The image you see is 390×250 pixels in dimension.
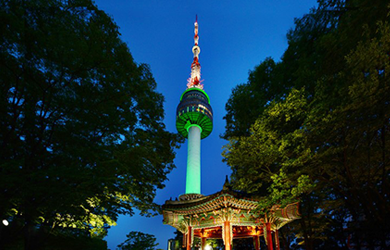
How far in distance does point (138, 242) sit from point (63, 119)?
386 inches

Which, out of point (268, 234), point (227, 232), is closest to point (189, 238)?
point (227, 232)

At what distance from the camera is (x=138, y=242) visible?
519 inches

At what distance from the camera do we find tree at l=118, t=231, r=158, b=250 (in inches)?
499

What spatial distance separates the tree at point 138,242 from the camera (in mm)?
12664

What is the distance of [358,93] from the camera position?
7.23m

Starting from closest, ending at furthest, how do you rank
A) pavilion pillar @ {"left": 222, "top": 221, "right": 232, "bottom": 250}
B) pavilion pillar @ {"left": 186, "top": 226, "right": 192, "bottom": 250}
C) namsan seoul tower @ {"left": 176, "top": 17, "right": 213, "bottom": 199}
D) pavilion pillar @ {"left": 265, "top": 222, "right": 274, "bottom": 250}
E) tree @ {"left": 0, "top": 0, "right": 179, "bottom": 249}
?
tree @ {"left": 0, "top": 0, "right": 179, "bottom": 249} → pavilion pillar @ {"left": 222, "top": 221, "right": 232, "bottom": 250} → pavilion pillar @ {"left": 265, "top": 222, "right": 274, "bottom": 250} → pavilion pillar @ {"left": 186, "top": 226, "right": 192, "bottom": 250} → namsan seoul tower @ {"left": 176, "top": 17, "right": 213, "bottom": 199}

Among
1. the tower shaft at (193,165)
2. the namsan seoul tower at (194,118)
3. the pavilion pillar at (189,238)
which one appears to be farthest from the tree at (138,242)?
the namsan seoul tower at (194,118)

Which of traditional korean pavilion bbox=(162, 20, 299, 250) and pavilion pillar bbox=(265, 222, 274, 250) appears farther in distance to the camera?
pavilion pillar bbox=(265, 222, 274, 250)

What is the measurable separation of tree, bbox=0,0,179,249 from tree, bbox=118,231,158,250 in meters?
4.01

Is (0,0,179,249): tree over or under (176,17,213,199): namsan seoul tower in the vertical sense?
under

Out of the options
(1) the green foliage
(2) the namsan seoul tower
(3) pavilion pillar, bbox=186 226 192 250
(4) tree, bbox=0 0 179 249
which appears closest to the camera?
(4) tree, bbox=0 0 179 249

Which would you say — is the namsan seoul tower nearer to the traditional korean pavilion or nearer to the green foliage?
the traditional korean pavilion

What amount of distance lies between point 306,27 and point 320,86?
2.92 m

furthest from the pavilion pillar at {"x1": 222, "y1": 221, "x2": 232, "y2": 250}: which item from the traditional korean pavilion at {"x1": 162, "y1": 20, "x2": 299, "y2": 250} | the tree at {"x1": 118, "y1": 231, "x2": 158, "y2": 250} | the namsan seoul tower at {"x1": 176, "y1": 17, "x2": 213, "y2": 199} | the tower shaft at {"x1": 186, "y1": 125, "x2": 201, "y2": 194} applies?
the namsan seoul tower at {"x1": 176, "y1": 17, "x2": 213, "y2": 199}
